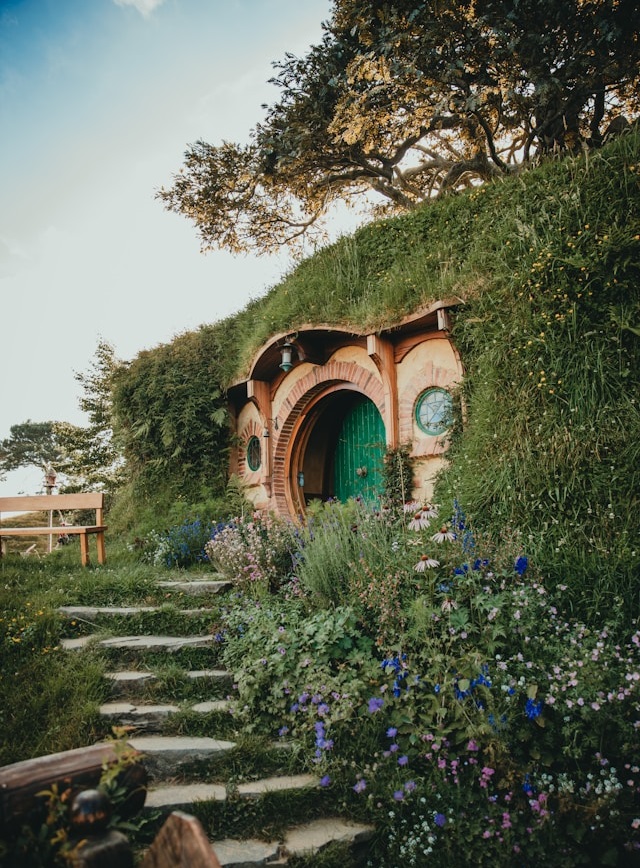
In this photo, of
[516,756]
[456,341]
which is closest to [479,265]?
[456,341]

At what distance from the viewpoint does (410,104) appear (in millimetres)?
7672

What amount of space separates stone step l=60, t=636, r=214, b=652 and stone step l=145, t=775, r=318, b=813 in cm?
131

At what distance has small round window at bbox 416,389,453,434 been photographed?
617 cm

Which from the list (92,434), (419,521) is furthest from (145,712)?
(92,434)

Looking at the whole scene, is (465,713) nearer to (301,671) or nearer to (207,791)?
(301,671)

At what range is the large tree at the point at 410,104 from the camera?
6336mm

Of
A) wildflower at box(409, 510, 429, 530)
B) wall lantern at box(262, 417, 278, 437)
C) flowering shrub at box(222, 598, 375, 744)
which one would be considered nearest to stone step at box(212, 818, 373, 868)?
flowering shrub at box(222, 598, 375, 744)

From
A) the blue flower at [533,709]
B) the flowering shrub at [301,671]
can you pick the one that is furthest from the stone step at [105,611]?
the blue flower at [533,709]

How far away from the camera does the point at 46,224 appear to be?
7.98 meters

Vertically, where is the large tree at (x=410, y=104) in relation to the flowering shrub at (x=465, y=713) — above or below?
above

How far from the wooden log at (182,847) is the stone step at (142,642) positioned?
9.08 ft

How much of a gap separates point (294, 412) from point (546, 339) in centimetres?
430

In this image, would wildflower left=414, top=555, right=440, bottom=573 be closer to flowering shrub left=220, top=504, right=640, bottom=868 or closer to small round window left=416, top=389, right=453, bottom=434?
flowering shrub left=220, top=504, right=640, bottom=868

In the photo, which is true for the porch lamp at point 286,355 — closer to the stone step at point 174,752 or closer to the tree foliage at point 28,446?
the stone step at point 174,752
